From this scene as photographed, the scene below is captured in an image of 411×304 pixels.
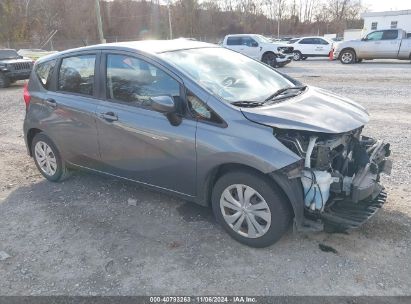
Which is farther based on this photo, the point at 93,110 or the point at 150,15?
the point at 150,15

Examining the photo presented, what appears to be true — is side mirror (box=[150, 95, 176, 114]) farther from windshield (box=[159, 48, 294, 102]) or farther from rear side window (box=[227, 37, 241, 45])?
rear side window (box=[227, 37, 241, 45])

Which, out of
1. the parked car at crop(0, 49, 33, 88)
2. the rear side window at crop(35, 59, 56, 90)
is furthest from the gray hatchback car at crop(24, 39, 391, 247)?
the parked car at crop(0, 49, 33, 88)

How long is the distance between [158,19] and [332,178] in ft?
205

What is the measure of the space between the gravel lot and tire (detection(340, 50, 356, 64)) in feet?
56.2

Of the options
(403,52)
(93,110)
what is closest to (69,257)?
(93,110)

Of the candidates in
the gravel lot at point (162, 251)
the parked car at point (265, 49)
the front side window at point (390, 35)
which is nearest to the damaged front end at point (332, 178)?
the gravel lot at point (162, 251)

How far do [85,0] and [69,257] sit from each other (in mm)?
59359

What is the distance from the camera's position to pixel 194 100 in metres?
3.45

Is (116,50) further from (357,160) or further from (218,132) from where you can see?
(357,160)

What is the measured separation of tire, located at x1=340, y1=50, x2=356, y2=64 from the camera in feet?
67.1

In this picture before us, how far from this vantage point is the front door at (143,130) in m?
3.55

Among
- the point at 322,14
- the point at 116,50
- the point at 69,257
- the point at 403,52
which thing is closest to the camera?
the point at 69,257

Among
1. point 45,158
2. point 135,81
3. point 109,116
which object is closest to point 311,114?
point 135,81

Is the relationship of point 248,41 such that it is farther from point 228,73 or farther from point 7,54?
point 228,73
